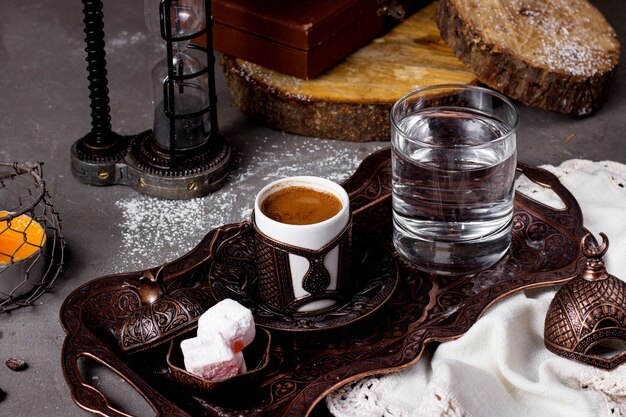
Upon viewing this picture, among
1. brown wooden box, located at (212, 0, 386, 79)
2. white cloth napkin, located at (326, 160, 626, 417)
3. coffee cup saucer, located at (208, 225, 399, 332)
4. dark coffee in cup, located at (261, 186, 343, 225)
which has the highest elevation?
dark coffee in cup, located at (261, 186, 343, 225)

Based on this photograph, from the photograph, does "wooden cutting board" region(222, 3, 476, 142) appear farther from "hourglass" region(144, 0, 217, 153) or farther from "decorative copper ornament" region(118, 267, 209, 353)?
"decorative copper ornament" region(118, 267, 209, 353)

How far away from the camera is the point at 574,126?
203 centimetres

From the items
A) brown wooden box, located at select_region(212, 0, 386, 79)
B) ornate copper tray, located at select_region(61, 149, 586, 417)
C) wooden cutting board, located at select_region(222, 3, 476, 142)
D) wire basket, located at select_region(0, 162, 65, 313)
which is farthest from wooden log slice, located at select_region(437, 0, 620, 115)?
wire basket, located at select_region(0, 162, 65, 313)

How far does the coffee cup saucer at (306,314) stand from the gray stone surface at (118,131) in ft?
0.67

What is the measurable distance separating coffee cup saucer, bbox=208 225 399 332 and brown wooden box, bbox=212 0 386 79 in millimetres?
658

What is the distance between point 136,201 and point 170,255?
0.64 feet

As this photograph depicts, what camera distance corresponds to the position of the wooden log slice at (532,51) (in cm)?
190

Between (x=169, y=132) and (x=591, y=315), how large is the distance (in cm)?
87

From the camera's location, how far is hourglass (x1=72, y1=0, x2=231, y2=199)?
1.65 meters

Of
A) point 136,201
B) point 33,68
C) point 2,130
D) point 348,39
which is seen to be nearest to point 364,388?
point 136,201

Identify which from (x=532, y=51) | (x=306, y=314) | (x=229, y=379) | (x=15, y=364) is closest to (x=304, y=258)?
(x=306, y=314)

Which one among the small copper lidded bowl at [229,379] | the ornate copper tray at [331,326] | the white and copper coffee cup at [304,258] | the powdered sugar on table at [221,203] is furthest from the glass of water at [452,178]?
the powdered sugar on table at [221,203]

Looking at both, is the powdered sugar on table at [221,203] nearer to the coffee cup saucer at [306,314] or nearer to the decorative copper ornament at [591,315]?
the coffee cup saucer at [306,314]

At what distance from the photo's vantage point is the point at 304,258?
1.22 metres
